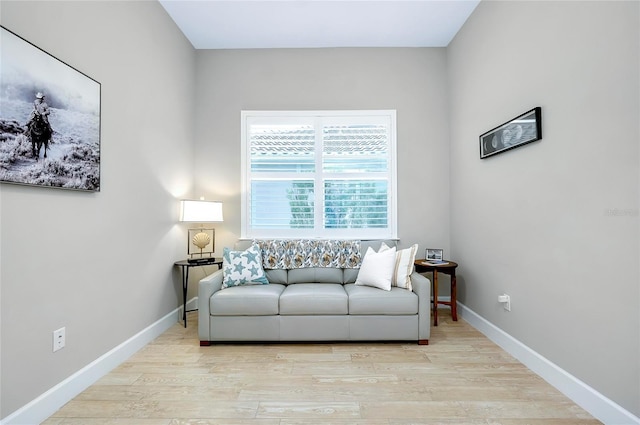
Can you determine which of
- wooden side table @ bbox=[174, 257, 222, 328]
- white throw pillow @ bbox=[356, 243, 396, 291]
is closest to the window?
wooden side table @ bbox=[174, 257, 222, 328]

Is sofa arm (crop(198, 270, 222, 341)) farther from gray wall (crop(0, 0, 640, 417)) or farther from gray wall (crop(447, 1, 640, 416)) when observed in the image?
gray wall (crop(447, 1, 640, 416))

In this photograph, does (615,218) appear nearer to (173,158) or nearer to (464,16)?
(464,16)

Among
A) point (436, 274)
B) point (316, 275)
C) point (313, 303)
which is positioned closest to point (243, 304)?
point (313, 303)

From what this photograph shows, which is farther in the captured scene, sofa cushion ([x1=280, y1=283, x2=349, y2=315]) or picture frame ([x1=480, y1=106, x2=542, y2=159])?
sofa cushion ([x1=280, y1=283, x2=349, y2=315])

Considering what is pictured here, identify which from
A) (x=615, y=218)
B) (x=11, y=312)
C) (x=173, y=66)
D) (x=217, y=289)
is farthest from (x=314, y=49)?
(x=11, y=312)

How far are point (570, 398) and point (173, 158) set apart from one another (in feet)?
12.2

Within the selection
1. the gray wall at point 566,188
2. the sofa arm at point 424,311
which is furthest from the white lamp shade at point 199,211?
the gray wall at point 566,188

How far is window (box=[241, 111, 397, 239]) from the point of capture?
3.74 meters

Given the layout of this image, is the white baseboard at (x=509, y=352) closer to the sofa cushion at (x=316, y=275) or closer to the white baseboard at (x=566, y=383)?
the white baseboard at (x=566, y=383)

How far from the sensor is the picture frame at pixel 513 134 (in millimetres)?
2172

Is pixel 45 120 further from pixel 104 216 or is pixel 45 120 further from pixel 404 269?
pixel 404 269

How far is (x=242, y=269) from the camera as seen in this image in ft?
9.87

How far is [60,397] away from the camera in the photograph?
183 cm

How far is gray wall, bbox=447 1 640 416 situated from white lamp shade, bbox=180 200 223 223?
2665 millimetres
